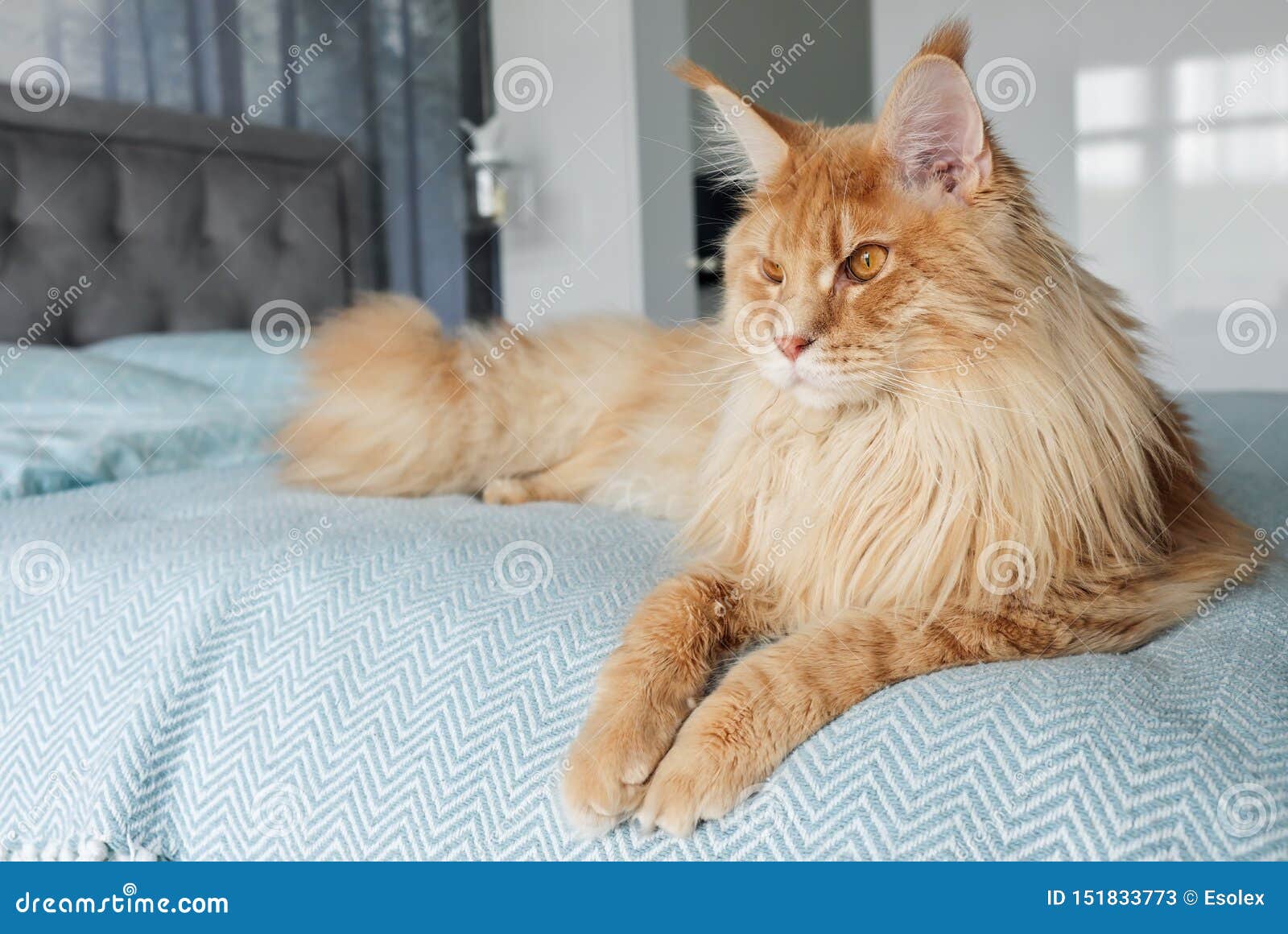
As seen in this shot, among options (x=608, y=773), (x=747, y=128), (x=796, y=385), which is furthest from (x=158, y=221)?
(x=608, y=773)

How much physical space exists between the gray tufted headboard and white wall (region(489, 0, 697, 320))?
35.8 inches

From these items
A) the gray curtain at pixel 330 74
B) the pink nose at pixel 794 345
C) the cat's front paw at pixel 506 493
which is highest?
the gray curtain at pixel 330 74

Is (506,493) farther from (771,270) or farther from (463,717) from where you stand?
(463,717)

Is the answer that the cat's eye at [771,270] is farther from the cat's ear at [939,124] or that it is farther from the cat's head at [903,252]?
the cat's ear at [939,124]

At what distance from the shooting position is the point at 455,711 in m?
0.98

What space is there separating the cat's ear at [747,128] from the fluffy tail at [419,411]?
670mm

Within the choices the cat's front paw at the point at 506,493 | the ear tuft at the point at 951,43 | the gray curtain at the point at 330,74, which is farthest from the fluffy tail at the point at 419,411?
the gray curtain at the point at 330,74

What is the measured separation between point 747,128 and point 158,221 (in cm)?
243

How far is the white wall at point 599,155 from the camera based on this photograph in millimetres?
4082

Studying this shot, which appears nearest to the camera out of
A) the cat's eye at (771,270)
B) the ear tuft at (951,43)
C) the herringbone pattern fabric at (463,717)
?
the herringbone pattern fabric at (463,717)

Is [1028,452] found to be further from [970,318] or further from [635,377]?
[635,377]

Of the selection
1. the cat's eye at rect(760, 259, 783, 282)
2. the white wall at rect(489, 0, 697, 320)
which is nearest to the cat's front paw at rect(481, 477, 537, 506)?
the cat's eye at rect(760, 259, 783, 282)

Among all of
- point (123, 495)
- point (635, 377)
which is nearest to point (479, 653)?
point (635, 377)
